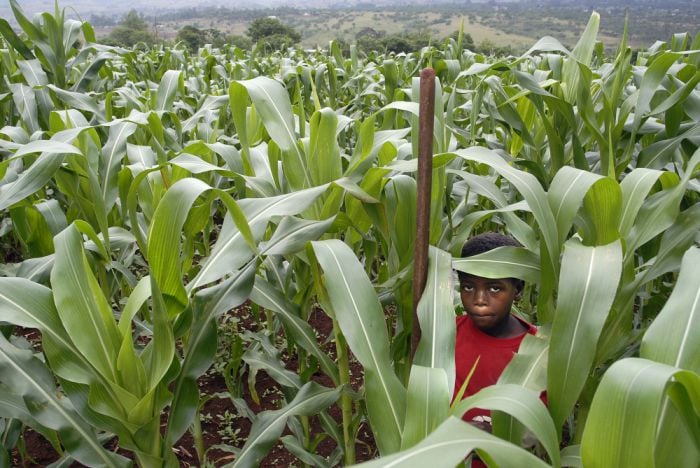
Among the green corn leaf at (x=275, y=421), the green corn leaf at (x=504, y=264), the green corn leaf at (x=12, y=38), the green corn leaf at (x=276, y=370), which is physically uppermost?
the green corn leaf at (x=12, y=38)

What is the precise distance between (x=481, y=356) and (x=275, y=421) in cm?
56

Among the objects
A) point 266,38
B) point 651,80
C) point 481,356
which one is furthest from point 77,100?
point 266,38

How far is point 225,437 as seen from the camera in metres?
2.35

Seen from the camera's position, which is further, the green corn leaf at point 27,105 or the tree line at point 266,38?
the tree line at point 266,38

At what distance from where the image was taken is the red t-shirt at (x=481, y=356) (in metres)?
1.36

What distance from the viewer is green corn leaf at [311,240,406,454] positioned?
1114 mm

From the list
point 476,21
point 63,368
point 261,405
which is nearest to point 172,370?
point 63,368

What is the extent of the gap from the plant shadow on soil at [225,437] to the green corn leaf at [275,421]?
512mm

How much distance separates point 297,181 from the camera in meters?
1.61

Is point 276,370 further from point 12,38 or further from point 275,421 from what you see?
point 12,38

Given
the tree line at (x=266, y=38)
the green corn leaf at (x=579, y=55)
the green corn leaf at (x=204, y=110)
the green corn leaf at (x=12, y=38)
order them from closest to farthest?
the green corn leaf at (x=579, y=55) < the green corn leaf at (x=204, y=110) < the green corn leaf at (x=12, y=38) < the tree line at (x=266, y=38)

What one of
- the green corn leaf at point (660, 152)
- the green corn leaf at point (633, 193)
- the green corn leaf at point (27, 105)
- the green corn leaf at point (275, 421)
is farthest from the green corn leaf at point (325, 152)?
the green corn leaf at point (27, 105)

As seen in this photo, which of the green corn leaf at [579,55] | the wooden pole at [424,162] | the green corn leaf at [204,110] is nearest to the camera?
the wooden pole at [424,162]

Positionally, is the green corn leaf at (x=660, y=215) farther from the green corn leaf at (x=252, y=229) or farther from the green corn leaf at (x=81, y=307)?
the green corn leaf at (x=81, y=307)
